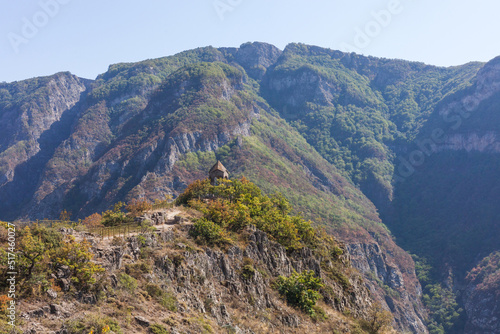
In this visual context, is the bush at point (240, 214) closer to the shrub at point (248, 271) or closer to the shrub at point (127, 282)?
the shrub at point (248, 271)

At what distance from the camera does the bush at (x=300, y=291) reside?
24.8 meters

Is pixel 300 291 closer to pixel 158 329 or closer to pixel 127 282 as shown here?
pixel 158 329

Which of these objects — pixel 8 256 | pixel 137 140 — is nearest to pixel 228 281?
pixel 8 256

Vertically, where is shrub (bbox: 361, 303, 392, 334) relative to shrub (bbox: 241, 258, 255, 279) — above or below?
below

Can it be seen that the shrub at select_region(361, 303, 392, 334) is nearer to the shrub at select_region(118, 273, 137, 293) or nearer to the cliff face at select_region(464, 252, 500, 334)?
the shrub at select_region(118, 273, 137, 293)

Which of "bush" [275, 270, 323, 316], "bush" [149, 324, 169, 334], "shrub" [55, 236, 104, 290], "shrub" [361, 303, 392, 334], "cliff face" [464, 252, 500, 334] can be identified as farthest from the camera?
"cliff face" [464, 252, 500, 334]

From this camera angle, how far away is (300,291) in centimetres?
2542

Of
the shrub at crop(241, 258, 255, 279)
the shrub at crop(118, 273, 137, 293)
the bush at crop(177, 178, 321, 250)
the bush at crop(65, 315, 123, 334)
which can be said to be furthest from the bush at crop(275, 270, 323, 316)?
the bush at crop(65, 315, 123, 334)

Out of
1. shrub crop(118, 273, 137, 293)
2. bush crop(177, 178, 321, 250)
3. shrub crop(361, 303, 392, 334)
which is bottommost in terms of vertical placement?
shrub crop(118, 273, 137, 293)

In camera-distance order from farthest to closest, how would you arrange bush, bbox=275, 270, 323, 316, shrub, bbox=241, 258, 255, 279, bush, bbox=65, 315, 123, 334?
bush, bbox=275, 270, 323, 316, shrub, bbox=241, 258, 255, 279, bush, bbox=65, 315, 123, 334

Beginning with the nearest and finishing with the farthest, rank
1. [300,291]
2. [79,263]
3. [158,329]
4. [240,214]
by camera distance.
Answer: [158,329]
[79,263]
[300,291]
[240,214]

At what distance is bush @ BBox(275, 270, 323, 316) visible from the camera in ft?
81.3

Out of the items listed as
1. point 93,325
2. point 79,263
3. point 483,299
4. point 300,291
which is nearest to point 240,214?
point 300,291

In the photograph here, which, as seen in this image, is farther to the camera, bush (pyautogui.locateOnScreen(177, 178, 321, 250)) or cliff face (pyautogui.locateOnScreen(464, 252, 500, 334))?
cliff face (pyautogui.locateOnScreen(464, 252, 500, 334))
